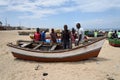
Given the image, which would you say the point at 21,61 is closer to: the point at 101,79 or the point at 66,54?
the point at 66,54

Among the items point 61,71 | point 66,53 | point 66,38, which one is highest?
point 66,38

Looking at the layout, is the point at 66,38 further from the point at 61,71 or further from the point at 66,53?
the point at 61,71

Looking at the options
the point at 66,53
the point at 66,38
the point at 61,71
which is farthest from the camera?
the point at 66,38

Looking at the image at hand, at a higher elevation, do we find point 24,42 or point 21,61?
point 24,42

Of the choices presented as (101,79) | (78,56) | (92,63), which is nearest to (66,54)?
(78,56)

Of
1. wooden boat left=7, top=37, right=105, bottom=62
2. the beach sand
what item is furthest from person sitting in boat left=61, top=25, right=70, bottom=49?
the beach sand

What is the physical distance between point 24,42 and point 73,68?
15.8 ft

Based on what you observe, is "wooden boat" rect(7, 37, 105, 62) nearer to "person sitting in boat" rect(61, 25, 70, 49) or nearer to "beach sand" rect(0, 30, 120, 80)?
"beach sand" rect(0, 30, 120, 80)

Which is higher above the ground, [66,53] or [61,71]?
[66,53]

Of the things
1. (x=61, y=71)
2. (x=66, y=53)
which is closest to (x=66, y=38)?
(x=66, y=53)

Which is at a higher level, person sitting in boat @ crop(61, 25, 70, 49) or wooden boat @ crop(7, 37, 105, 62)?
person sitting in boat @ crop(61, 25, 70, 49)

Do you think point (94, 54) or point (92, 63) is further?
point (94, 54)

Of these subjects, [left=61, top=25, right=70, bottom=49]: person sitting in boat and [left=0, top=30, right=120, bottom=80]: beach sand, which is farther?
[left=61, top=25, right=70, bottom=49]: person sitting in boat

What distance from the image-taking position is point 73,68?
9.73 metres
